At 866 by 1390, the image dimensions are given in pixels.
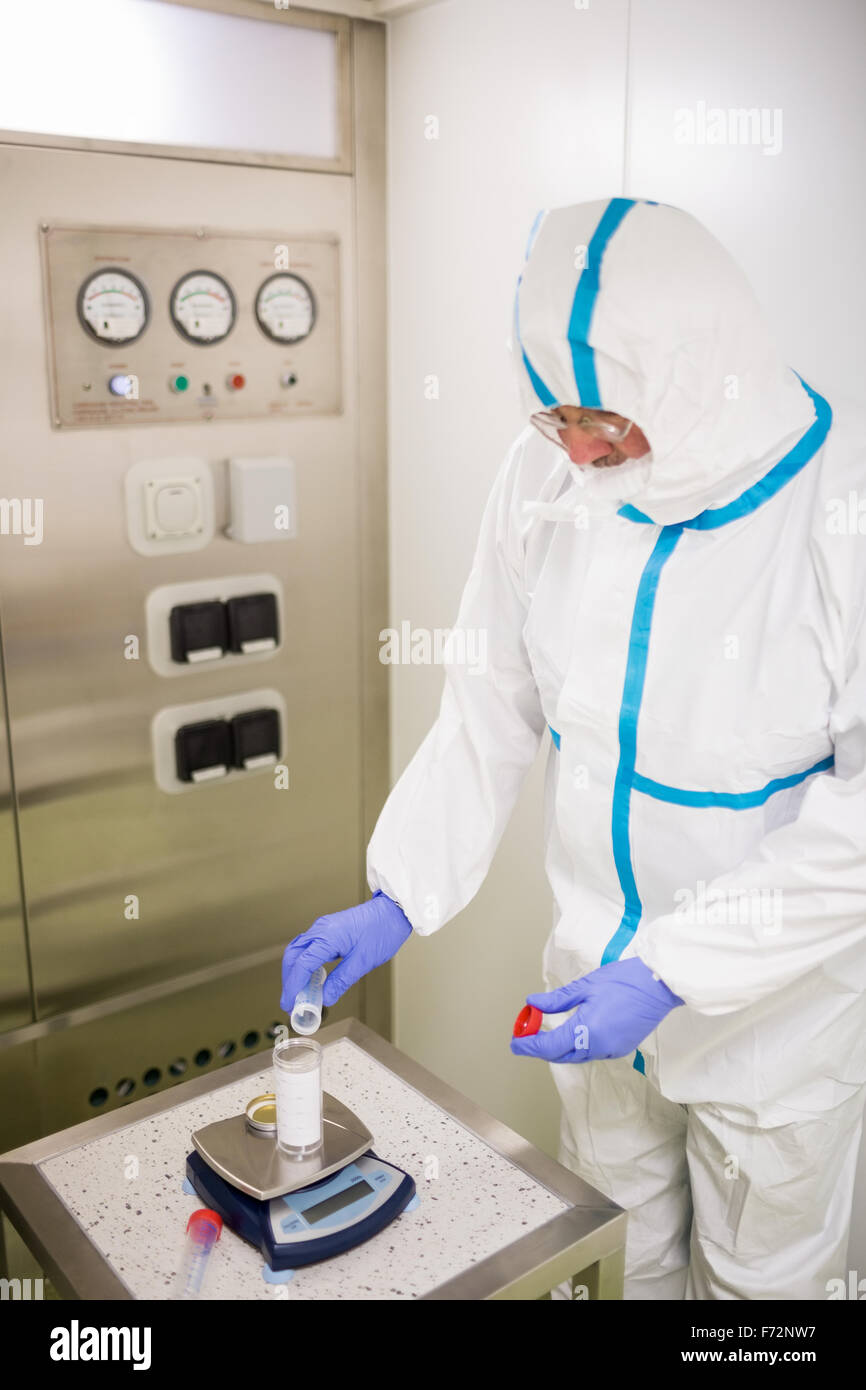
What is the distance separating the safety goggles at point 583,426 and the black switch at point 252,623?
33.3 inches

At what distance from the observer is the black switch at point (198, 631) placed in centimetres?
199

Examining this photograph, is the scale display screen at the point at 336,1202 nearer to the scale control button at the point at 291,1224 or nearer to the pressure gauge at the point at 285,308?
the scale control button at the point at 291,1224

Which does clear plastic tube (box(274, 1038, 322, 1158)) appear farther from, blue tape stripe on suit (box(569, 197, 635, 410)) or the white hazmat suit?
blue tape stripe on suit (box(569, 197, 635, 410))

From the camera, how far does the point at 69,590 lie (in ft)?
6.17

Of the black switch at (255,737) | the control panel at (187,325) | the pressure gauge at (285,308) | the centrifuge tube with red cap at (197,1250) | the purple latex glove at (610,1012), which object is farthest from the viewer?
the black switch at (255,737)

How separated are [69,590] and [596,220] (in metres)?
1.03

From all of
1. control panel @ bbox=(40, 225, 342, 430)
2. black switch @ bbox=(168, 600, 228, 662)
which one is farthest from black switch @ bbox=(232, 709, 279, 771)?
control panel @ bbox=(40, 225, 342, 430)

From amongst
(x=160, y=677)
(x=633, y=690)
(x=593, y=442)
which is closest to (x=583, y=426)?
(x=593, y=442)

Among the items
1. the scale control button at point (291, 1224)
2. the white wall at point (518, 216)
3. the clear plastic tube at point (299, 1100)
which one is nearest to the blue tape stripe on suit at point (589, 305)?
the white wall at point (518, 216)

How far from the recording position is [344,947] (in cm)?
150

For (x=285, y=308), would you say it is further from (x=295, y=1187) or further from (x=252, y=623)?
(x=295, y=1187)

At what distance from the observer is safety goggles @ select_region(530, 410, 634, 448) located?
1.27m

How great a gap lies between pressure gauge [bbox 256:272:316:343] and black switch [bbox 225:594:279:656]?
0.44 m

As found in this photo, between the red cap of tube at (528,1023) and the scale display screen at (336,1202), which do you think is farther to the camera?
the red cap of tube at (528,1023)
